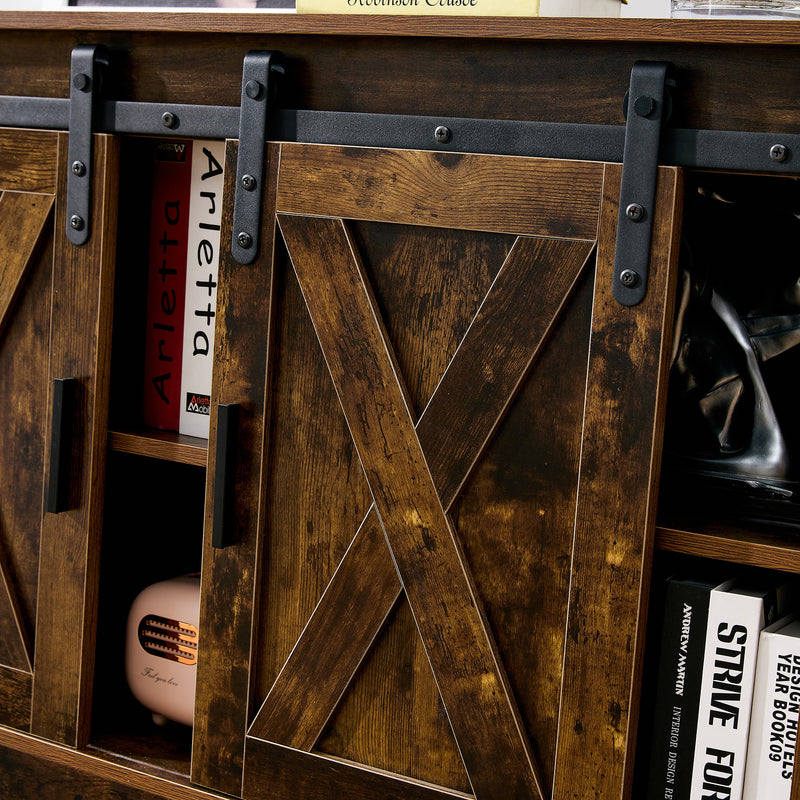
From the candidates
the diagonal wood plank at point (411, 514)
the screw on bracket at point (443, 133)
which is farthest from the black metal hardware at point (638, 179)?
the diagonal wood plank at point (411, 514)

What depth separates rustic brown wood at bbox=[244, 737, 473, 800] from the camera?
4.72 ft

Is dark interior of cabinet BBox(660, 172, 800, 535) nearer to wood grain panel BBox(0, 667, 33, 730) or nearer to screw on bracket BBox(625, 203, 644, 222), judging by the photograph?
screw on bracket BBox(625, 203, 644, 222)

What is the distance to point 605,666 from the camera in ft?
4.27

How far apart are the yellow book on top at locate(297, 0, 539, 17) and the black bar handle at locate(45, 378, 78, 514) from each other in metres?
0.70

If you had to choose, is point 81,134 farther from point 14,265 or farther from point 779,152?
point 779,152

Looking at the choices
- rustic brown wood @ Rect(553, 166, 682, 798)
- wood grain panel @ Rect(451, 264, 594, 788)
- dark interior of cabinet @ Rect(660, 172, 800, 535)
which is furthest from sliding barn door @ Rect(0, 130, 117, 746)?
dark interior of cabinet @ Rect(660, 172, 800, 535)

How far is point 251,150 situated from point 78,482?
62cm

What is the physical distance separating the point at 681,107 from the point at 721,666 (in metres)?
0.72

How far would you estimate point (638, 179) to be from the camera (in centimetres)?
123

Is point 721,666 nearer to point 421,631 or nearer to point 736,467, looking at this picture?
point 736,467

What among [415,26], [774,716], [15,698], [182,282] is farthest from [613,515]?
[15,698]

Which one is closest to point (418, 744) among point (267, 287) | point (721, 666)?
point (721, 666)

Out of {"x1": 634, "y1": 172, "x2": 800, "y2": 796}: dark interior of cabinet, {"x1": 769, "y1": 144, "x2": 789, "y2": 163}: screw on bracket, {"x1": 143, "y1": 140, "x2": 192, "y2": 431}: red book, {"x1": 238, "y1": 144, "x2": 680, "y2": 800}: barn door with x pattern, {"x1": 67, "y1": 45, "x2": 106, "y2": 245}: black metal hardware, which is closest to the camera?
{"x1": 769, "y1": 144, "x2": 789, "y2": 163}: screw on bracket

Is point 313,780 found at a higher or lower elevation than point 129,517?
lower
